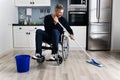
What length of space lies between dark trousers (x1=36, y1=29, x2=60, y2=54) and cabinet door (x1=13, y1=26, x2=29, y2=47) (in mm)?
1705

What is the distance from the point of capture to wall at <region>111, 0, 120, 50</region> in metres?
4.82

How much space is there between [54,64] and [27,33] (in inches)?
73.8

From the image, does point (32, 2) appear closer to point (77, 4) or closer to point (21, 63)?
point (77, 4)

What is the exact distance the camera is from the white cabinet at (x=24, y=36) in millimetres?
5031

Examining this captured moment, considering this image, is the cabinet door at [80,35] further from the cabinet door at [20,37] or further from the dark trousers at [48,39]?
the dark trousers at [48,39]

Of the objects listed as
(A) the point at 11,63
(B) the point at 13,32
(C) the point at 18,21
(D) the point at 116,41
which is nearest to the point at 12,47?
(B) the point at 13,32

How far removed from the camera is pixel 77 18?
16.7 feet

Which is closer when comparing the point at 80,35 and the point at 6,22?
the point at 6,22

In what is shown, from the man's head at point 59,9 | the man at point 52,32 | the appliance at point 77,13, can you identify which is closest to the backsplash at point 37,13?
the appliance at point 77,13

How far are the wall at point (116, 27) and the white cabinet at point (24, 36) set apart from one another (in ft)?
6.52

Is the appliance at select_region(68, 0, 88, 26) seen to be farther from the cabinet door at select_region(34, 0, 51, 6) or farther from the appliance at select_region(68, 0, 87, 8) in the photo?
the cabinet door at select_region(34, 0, 51, 6)

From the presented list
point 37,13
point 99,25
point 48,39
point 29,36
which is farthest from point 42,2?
point 48,39

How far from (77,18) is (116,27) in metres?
1.09

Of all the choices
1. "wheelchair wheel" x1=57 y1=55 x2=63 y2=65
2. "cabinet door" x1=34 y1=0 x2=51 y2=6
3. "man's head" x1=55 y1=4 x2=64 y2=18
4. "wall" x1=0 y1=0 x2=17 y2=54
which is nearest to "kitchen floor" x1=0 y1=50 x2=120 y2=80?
"wheelchair wheel" x1=57 y1=55 x2=63 y2=65
